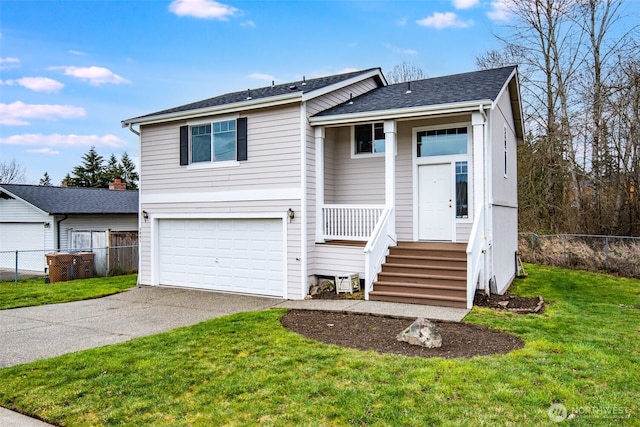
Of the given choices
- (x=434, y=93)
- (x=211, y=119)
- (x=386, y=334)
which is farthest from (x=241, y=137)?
(x=386, y=334)

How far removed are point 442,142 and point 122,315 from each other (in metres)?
8.06

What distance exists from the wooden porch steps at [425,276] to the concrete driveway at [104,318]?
2502mm

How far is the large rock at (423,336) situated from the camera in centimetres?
591

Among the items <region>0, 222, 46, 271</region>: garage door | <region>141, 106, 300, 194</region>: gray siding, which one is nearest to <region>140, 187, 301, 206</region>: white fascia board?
<region>141, 106, 300, 194</region>: gray siding

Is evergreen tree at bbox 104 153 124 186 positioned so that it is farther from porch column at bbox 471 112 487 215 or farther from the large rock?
the large rock

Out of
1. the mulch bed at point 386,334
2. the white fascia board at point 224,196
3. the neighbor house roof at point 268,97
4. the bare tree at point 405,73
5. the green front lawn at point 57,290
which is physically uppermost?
the bare tree at point 405,73

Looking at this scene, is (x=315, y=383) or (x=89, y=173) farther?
(x=89, y=173)

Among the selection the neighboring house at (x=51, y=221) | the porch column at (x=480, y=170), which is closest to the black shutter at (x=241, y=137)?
the porch column at (x=480, y=170)

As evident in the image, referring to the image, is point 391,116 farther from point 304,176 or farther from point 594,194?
point 594,194

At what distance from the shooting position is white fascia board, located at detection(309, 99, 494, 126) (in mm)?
9069

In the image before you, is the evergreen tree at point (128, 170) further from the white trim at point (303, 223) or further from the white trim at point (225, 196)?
the white trim at point (303, 223)

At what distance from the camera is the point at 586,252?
51.8 ft

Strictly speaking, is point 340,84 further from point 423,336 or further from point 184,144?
point 423,336

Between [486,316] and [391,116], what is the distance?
15.4ft
